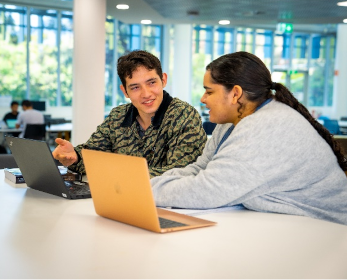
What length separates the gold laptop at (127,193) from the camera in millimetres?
1463

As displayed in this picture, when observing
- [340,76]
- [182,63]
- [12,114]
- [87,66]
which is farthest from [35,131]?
[340,76]

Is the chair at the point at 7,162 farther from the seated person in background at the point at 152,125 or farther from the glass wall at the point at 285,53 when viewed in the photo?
the glass wall at the point at 285,53

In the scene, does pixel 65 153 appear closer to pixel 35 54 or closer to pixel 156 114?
pixel 156 114

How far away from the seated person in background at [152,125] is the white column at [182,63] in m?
12.3

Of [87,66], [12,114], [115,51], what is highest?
[115,51]

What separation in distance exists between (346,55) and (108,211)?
1632cm

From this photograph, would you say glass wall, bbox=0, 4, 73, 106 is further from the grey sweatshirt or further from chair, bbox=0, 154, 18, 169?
the grey sweatshirt

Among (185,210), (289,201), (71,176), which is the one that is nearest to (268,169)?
(289,201)

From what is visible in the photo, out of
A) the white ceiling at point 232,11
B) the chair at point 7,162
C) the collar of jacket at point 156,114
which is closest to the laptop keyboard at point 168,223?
the collar of jacket at point 156,114

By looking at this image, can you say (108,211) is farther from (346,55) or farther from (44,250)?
(346,55)

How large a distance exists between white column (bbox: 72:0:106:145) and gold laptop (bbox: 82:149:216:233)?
17.0ft

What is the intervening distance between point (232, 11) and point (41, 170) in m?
7.73

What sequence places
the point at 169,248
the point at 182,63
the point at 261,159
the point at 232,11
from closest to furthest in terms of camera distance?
1. the point at 169,248
2. the point at 261,159
3. the point at 232,11
4. the point at 182,63

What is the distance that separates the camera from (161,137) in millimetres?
2553
